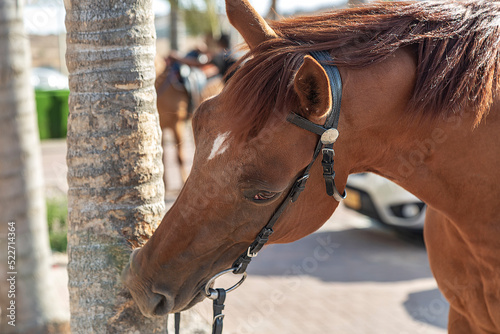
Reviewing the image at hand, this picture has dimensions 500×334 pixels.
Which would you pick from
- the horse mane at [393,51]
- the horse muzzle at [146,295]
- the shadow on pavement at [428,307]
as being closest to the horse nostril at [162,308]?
the horse muzzle at [146,295]

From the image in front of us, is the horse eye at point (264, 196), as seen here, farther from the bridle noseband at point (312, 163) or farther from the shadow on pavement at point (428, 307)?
the shadow on pavement at point (428, 307)

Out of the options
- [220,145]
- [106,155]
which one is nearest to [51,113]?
[106,155]

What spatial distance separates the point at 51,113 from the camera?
1611 centimetres

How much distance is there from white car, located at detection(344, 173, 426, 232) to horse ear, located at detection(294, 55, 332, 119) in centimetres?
480

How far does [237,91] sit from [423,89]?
0.64 m

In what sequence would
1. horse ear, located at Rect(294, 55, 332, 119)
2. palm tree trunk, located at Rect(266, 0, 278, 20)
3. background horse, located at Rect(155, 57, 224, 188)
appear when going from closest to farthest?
horse ear, located at Rect(294, 55, 332, 119)
palm tree trunk, located at Rect(266, 0, 278, 20)
background horse, located at Rect(155, 57, 224, 188)

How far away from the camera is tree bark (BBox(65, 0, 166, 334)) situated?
1991 millimetres

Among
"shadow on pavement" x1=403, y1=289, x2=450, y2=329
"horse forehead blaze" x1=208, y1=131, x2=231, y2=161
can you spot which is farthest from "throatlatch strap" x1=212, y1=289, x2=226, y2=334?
"shadow on pavement" x1=403, y1=289, x2=450, y2=329

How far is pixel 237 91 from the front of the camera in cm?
167

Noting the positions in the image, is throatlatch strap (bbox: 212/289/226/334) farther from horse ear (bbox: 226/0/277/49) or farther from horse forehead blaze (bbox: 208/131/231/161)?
horse ear (bbox: 226/0/277/49)

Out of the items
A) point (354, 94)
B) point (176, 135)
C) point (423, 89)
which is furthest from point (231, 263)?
point (176, 135)

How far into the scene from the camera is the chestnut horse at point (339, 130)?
1652 millimetres

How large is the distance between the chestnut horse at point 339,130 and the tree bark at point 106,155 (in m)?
0.23

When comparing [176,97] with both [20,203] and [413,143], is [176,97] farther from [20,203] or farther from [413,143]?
[413,143]
